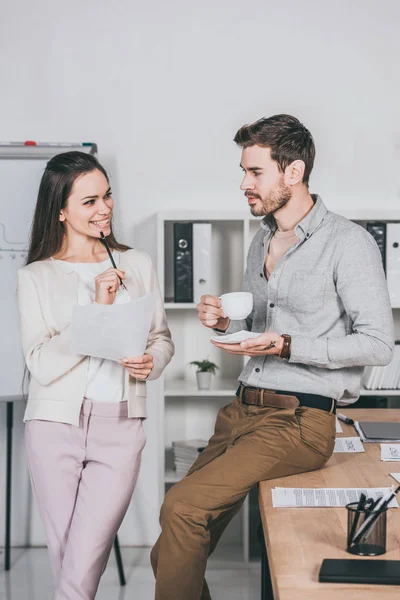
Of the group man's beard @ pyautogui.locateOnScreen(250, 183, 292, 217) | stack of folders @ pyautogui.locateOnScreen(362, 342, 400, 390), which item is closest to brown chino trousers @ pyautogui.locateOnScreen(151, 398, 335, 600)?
man's beard @ pyautogui.locateOnScreen(250, 183, 292, 217)

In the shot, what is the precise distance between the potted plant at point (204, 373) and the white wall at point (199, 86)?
0.73 metres

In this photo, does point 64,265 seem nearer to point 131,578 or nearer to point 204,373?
point 204,373

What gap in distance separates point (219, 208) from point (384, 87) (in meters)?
0.96

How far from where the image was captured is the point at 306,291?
2.10 metres

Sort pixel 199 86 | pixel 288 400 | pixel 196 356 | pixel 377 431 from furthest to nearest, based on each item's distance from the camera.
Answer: pixel 196 356 < pixel 199 86 < pixel 377 431 < pixel 288 400

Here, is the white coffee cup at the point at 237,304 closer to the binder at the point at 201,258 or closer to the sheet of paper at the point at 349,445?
the sheet of paper at the point at 349,445

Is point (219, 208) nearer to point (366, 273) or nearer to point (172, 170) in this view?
point (172, 170)

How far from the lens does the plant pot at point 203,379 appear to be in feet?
11.5

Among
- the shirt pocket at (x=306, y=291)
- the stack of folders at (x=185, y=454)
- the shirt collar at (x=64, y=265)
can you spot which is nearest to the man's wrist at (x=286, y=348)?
the shirt pocket at (x=306, y=291)

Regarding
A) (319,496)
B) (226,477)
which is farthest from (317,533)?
(226,477)

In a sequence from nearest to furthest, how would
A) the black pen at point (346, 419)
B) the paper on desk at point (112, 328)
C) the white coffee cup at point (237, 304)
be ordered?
the paper on desk at point (112, 328), the white coffee cup at point (237, 304), the black pen at point (346, 419)

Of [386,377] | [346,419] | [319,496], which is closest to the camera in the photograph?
[319,496]

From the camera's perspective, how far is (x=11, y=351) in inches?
132

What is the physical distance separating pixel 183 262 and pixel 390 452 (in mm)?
1502
